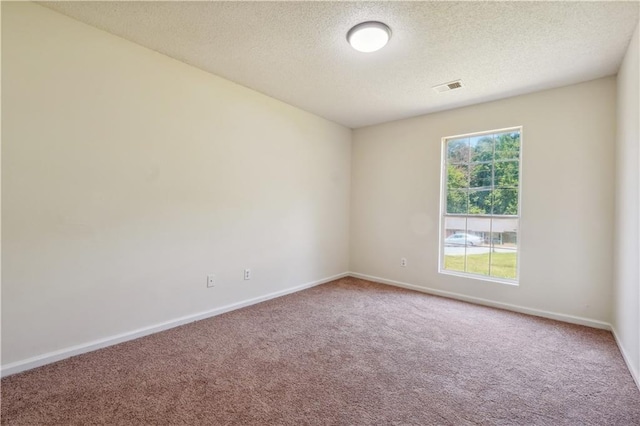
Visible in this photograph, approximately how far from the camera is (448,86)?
325 centimetres

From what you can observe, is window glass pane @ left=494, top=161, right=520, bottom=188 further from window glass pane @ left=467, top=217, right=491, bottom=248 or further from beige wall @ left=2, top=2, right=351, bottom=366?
beige wall @ left=2, top=2, right=351, bottom=366

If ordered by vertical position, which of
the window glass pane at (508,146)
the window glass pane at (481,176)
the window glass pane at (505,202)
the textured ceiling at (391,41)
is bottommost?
the window glass pane at (505,202)

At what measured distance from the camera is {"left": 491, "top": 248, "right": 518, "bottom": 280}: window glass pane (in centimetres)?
353

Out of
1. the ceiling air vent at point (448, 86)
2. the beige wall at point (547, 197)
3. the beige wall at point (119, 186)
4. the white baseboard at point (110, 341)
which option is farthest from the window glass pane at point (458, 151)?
the white baseboard at point (110, 341)

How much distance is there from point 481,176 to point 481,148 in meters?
0.37

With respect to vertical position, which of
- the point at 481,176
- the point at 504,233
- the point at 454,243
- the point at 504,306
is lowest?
the point at 504,306

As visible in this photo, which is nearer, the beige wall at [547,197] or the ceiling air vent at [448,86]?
the beige wall at [547,197]

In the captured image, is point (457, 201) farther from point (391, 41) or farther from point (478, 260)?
point (391, 41)

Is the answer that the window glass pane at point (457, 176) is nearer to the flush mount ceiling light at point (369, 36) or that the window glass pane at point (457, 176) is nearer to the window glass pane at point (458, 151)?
the window glass pane at point (458, 151)

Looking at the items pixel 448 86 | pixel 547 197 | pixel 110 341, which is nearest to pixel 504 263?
pixel 547 197

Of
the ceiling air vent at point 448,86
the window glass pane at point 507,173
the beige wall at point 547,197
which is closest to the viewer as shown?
the beige wall at point 547,197

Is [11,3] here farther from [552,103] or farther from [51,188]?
[552,103]

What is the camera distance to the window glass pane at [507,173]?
139 inches

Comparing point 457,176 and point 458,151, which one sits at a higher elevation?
point 458,151
